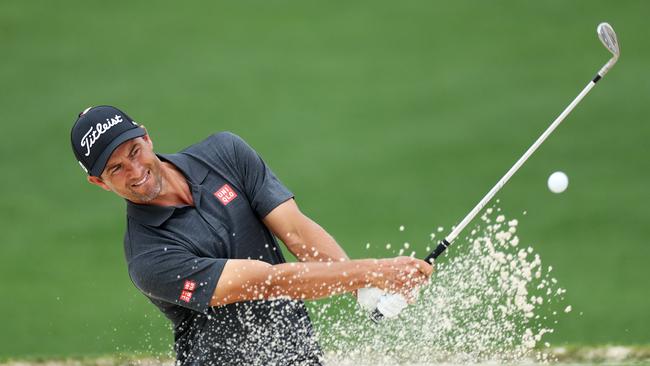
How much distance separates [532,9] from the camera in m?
7.62

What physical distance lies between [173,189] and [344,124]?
3920 millimetres

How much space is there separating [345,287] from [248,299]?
282 mm

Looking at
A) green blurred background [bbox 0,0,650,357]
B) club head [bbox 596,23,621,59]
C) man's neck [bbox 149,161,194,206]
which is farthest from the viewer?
green blurred background [bbox 0,0,650,357]

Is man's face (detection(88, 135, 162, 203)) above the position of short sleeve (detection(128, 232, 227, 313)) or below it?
above

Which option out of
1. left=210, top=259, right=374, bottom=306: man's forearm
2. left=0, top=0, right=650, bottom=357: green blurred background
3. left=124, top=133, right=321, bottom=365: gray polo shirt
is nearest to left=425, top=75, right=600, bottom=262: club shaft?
left=210, top=259, right=374, bottom=306: man's forearm

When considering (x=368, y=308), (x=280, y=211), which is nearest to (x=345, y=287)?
Result: (x=368, y=308)

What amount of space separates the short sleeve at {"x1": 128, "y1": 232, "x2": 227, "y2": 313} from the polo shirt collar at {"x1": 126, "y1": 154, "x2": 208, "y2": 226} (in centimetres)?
7

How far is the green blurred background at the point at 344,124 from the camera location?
215 inches

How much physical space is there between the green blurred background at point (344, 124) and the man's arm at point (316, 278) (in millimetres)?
2180

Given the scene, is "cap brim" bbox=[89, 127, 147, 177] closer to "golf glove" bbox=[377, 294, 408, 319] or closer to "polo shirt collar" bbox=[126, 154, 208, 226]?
"polo shirt collar" bbox=[126, 154, 208, 226]

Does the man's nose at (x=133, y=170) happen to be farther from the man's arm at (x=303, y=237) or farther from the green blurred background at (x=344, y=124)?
the green blurred background at (x=344, y=124)

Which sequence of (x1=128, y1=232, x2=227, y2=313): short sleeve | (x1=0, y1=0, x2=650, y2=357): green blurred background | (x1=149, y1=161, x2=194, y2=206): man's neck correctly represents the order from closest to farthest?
(x1=128, y1=232, x2=227, y2=313): short sleeve < (x1=149, y1=161, x2=194, y2=206): man's neck < (x1=0, y1=0, x2=650, y2=357): green blurred background

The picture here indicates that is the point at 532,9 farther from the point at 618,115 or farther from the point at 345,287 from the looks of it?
the point at 345,287

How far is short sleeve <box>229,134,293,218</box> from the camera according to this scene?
308 cm
